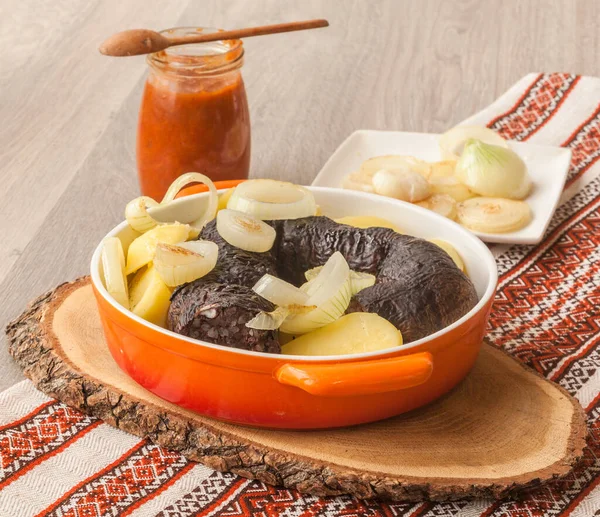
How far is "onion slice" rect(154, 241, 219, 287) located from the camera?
1221mm

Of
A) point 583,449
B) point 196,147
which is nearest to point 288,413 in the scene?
point 583,449

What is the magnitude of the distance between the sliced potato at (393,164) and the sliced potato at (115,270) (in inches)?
31.2

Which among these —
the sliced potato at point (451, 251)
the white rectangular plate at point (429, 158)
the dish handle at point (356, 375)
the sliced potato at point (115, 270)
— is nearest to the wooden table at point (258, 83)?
the white rectangular plate at point (429, 158)

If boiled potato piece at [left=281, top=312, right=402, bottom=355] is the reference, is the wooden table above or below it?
below

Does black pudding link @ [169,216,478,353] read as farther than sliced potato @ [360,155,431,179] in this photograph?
No

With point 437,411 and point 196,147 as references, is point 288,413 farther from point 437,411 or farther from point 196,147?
point 196,147

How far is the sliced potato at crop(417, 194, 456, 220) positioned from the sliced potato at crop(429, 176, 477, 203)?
0.07ft

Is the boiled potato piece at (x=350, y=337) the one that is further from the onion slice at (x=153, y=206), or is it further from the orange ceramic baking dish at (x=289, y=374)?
the onion slice at (x=153, y=206)

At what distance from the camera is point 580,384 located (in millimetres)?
1422

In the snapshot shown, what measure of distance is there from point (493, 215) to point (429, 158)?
342 millimetres

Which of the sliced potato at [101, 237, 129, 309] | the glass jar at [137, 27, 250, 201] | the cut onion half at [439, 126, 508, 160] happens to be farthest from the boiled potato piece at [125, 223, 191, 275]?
the cut onion half at [439, 126, 508, 160]

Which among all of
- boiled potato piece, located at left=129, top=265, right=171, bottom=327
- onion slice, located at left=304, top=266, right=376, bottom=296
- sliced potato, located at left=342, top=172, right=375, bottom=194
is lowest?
sliced potato, located at left=342, top=172, right=375, bottom=194

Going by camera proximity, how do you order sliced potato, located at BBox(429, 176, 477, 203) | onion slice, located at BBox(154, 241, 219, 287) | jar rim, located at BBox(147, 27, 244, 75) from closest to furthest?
onion slice, located at BBox(154, 241, 219, 287)
jar rim, located at BBox(147, 27, 244, 75)
sliced potato, located at BBox(429, 176, 477, 203)

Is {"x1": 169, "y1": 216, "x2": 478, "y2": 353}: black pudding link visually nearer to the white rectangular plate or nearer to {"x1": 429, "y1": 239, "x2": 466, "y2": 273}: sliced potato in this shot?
{"x1": 429, "y1": 239, "x2": 466, "y2": 273}: sliced potato
